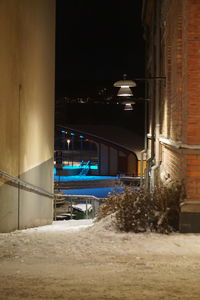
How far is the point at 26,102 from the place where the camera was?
35.5 feet

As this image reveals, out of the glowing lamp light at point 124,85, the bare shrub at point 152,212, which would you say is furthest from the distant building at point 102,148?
the bare shrub at point 152,212

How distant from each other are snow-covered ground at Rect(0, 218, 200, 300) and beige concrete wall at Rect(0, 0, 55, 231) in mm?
2435

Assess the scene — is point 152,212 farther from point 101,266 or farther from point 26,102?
point 26,102

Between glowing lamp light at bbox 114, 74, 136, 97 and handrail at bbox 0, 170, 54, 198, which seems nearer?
handrail at bbox 0, 170, 54, 198

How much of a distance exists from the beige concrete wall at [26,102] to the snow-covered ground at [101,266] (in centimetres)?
244

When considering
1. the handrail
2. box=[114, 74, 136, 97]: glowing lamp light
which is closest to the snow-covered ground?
the handrail

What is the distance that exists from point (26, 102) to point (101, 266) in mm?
6310

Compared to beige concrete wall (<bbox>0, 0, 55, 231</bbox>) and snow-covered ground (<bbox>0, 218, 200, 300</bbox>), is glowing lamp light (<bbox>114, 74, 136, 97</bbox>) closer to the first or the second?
beige concrete wall (<bbox>0, 0, 55, 231</bbox>)

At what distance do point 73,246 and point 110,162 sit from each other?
35.3 m

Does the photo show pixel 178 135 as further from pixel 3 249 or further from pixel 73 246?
pixel 3 249

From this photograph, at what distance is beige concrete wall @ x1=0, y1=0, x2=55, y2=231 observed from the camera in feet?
29.6

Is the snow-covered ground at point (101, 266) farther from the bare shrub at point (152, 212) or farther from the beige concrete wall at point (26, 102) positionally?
the beige concrete wall at point (26, 102)

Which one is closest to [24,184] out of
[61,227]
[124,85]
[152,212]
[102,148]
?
[61,227]

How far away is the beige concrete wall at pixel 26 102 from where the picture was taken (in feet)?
29.6
